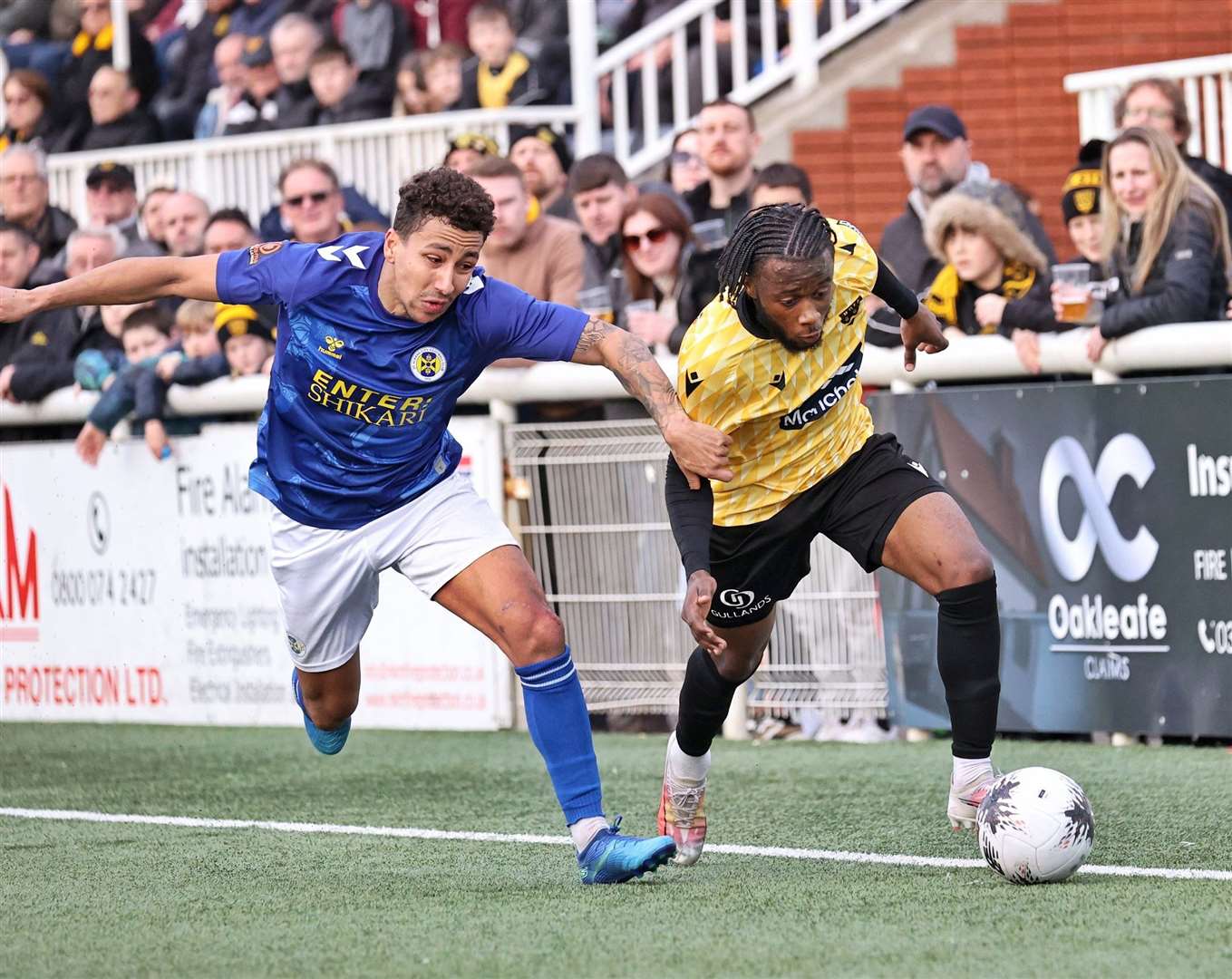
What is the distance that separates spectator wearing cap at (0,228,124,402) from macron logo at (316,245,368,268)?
5587 mm

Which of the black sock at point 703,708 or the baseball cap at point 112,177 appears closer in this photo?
the black sock at point 703,708

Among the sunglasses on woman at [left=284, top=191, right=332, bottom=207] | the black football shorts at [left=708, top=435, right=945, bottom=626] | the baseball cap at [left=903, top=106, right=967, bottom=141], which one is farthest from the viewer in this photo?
the sunglasses on woman at [left=284, top=191, right=332, bottom=207]

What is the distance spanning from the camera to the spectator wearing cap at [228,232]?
40.9 ft

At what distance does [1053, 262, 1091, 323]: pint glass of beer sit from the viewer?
8.85 m

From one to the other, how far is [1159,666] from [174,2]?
13.5 meters

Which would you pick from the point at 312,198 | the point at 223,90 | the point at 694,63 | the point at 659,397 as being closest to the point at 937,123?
the point at 312,198

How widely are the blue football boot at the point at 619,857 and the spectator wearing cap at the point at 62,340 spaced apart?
6.56 meters

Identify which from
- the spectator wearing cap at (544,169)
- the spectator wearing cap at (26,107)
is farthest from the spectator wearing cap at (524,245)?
the spectator wearing cap at (26,107)

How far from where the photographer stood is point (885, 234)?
10.6m

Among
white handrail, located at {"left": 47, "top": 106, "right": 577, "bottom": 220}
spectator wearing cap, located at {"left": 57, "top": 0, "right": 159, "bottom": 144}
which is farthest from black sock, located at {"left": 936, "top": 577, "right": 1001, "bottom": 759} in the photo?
spectator wearing cap, located at {"left": 57, "top": 0, "right": 159, "bottom": 144}

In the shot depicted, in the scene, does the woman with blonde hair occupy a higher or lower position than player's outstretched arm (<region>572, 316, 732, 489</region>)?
higher

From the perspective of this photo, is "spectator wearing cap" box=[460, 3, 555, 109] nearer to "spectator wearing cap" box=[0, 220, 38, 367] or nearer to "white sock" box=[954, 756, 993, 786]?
"spectator wearing cap" box=[0, 220, 38, 367]

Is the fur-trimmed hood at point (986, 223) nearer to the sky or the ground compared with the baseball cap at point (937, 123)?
nearer to the ground

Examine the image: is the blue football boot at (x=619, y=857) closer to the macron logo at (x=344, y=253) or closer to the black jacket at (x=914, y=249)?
the macron logo at (x=344, y=253)
